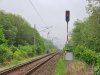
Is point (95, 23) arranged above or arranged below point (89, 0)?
below

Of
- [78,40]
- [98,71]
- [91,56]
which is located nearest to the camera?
[98,71]

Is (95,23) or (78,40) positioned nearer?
(95,23)

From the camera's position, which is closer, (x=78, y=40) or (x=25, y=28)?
(x=78, y=40)

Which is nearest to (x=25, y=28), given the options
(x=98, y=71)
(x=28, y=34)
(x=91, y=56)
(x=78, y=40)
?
(x=28, y=34)

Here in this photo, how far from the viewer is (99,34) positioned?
3984cm

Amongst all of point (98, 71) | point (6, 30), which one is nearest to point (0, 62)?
point (98, 71)

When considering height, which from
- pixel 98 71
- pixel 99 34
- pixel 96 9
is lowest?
pixel 98 71

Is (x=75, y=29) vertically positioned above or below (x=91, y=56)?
above

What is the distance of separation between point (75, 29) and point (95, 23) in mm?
44230

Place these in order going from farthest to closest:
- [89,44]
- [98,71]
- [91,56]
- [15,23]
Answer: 1. [15,23]
2. [89,44]
3. [91,56]
4. [98,71]

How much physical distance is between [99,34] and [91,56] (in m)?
9.00

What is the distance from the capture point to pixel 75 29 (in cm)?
8425

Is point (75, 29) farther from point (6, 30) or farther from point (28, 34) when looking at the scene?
point (28, 34)

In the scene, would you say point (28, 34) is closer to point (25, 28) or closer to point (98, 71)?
point (25, 28)
